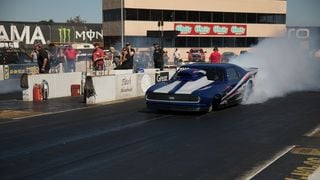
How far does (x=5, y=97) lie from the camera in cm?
1961

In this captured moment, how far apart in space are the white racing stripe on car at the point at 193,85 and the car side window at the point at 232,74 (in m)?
0.77

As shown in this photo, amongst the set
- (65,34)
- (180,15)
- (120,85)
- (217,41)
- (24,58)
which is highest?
(180,15)

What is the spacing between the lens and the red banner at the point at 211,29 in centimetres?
6669

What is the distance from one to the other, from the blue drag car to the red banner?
168ft

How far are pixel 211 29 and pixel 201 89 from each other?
5647cm

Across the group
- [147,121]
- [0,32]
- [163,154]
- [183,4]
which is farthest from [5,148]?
[183,4]

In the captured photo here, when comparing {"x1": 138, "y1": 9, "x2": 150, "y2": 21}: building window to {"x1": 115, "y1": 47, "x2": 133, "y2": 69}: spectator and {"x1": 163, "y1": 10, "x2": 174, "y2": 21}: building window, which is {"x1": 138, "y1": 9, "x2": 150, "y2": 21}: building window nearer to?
{"x1": 163, "y1": 10, "x2": 174, "y2": 21}: building window

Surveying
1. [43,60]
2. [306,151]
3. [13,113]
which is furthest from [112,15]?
[306,151]

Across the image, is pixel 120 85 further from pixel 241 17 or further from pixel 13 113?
pixel 241 17

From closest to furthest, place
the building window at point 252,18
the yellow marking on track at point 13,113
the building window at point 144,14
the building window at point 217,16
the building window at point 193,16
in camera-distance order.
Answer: the yellow marking on track at point 13,113 → the building window at point 144,14 → the building window at point 193,16 → the building window at point 217,16 → the building window at point 252,18

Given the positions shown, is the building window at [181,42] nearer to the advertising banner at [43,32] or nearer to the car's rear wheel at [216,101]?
the advertising banner at [43,32]

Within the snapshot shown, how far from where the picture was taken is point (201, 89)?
13562 millimetres

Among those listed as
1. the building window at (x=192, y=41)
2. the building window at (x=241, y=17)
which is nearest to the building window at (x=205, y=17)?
the building window at (x=192, y=41)

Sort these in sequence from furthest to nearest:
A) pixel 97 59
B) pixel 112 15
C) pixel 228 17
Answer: pixel 228 17
pixel 112 15
pixel 97 59
